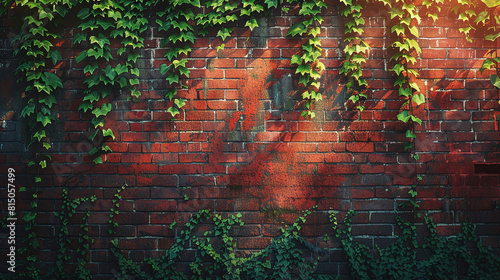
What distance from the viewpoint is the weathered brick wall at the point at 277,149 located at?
2.37 m

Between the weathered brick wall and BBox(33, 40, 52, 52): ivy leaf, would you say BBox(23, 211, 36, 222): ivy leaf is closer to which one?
the weathered brick wall

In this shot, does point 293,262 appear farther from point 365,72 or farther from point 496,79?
point 496,79

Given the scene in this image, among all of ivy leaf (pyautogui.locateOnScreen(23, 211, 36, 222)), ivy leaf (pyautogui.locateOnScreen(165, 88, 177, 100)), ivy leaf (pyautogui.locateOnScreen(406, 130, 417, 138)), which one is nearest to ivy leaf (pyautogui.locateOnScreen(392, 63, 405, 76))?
ivy leaf (pyautogui.locateOnScreen(406, 130, 417, 138))

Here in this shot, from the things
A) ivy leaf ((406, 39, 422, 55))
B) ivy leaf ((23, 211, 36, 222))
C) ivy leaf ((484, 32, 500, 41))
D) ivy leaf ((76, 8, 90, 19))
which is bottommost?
ivy leaf ((23, 211, 36, 222))

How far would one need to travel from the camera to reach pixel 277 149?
2373 mm

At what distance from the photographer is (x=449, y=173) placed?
2.37m

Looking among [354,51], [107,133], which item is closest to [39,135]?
[107,133]

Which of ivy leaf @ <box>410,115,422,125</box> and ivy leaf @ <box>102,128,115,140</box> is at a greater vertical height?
ivy leaf @ <box>410,115,422,125</box>

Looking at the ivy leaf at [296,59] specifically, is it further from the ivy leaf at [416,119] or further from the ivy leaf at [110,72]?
the ivy leaf at [110,72]

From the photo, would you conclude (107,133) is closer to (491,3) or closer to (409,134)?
(409,134)

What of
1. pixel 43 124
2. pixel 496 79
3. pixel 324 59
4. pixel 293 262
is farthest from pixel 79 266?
pixel 496 79

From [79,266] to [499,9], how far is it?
4.19m

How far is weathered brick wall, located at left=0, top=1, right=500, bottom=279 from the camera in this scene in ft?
7.76

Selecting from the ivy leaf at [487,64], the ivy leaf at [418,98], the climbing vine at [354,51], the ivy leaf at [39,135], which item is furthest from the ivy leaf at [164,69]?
the ivy leaf at [487,64]
